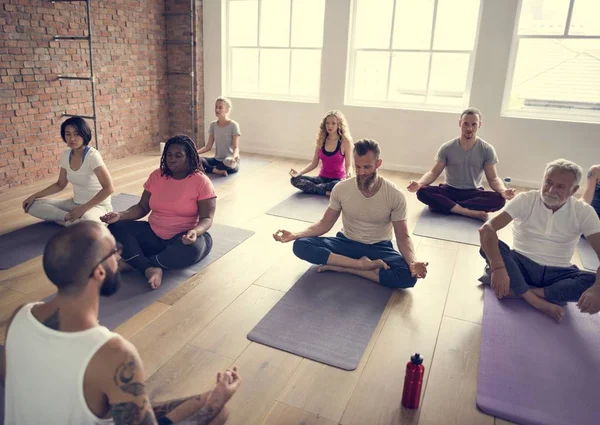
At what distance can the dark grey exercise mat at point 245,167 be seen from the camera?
5242 mm

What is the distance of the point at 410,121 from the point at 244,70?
2497 millimetres

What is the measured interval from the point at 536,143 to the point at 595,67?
3.10 feet

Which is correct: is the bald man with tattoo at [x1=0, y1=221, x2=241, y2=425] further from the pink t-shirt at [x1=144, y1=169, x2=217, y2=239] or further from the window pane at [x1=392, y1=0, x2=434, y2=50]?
the window pane at [x1=392, y1=0, x2=434, y2=50]

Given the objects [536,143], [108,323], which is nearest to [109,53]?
[108,323]

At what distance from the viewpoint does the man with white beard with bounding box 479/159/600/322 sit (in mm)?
2480

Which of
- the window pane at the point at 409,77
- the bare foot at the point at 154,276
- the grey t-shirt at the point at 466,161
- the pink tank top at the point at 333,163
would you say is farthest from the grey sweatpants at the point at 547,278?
the window pane at the point at 409,77

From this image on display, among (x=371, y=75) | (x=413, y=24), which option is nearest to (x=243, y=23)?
(x=371, y=75)

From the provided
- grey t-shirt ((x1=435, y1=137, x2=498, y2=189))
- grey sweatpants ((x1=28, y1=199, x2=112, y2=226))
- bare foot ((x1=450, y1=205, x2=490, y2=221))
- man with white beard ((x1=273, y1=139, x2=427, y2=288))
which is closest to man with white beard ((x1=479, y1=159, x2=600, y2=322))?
man with white beard ((x1=273, y1=139, x2=427, y2=288))

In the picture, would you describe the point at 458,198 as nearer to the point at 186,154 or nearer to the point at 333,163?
the point at 333,163

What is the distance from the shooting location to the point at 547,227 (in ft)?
8.54

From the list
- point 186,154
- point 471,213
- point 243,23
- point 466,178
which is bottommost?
point 471,213

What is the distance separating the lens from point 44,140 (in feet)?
16.1

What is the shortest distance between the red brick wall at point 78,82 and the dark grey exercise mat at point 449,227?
3.83 meters

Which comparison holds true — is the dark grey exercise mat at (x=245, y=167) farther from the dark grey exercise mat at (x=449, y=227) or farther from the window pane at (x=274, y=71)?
the dark grey exercise mat at (x=449, y=227)
